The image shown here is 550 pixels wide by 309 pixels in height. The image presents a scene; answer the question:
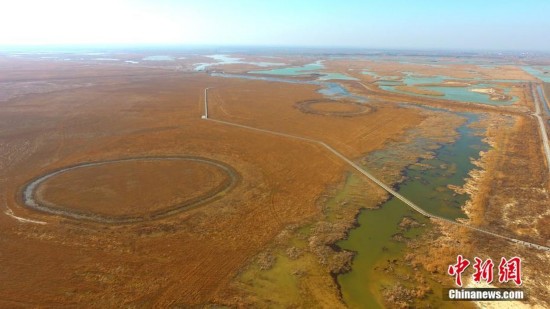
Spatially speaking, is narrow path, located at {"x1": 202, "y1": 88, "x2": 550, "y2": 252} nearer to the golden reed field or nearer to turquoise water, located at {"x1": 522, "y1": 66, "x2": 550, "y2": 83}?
the golden reed field

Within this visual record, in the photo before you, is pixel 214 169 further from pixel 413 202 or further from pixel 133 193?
pixel 413 202

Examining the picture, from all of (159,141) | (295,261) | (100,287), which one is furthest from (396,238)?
(159,141)

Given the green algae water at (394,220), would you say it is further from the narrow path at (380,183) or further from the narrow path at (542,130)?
the narrow path at (542,130)

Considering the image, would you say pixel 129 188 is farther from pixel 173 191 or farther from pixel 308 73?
pixel 308 73

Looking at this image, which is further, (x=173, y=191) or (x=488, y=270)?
(x=173, y=191)

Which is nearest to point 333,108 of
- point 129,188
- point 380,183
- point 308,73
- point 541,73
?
point 380,183

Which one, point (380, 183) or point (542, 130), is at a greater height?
point (542, 130)

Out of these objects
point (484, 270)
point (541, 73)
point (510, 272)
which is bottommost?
point (484, 270)
